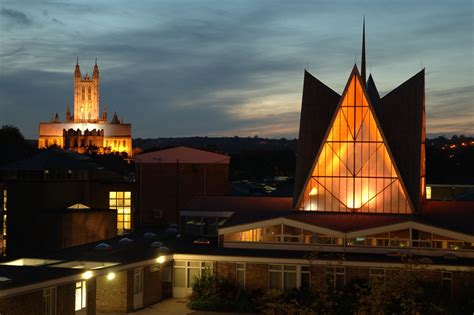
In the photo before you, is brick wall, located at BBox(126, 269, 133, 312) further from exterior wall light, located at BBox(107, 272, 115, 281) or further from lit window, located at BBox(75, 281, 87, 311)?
lit window, located at BBox(75, 281, 87, 311)

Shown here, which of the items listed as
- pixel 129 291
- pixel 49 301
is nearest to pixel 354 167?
pixel 129 291

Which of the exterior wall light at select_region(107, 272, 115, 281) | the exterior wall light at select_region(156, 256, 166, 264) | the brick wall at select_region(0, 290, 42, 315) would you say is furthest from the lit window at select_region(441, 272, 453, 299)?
the brick wall at select_region(0, 290, 42, 315)

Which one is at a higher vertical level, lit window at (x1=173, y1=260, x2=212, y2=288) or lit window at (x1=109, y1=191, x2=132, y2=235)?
lit window at (x1=109, y1=191, x2=132, y2=235)

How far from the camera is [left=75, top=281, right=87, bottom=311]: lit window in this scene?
28047 millimetres

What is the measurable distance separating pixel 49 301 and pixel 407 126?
25165 mm

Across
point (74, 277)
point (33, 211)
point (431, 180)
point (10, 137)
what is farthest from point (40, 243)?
point (10, 137)

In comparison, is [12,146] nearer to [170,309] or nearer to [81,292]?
[170,309]

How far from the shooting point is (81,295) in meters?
28.3

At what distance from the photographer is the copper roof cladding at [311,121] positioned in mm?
44844

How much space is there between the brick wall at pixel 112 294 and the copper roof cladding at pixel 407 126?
1817cm

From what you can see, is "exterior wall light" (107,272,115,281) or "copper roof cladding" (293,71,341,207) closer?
"exterior wall light" (107,272,115,281)

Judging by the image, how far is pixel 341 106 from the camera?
Result: 144ft


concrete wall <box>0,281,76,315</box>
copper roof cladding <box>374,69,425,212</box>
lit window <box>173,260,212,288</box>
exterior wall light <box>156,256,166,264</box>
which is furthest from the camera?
copper roof cladding <box>374,69,425,212</box>

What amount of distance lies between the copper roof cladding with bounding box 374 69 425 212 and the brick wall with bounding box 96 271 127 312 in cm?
1817
